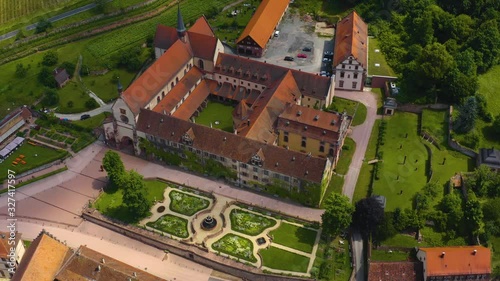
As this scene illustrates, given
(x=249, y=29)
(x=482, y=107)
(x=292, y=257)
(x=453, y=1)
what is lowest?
(x=292, y=257)

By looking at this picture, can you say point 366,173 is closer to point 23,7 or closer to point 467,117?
point 467,117

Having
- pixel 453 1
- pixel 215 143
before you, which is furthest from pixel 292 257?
pixel 453 1

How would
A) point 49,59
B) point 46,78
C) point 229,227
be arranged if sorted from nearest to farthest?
1. point 229,227
2. point 46,78
3. point 49,59

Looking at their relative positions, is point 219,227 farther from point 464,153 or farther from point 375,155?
point 464,153

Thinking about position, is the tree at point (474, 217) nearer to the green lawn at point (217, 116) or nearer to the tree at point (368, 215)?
the tree at point (368, 215)

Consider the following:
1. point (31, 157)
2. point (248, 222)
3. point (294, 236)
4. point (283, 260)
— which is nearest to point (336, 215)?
point (294, 236)

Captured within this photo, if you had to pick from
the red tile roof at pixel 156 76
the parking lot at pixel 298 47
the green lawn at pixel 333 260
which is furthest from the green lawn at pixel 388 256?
the parking lot at pixel 298 47
